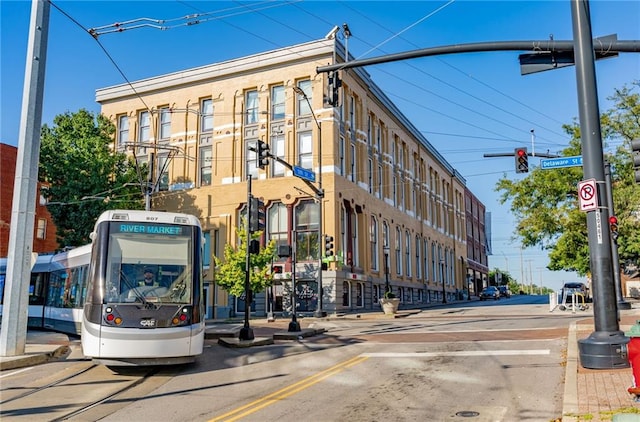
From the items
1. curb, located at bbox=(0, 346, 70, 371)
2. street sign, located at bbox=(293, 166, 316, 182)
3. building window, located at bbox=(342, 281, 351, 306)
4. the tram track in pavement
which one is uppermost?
street sign, located at bbox=(293, 166, 316, 182)

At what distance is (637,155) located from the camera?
34.5ft

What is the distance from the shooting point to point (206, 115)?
4238 centimetres

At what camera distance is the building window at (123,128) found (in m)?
46.2

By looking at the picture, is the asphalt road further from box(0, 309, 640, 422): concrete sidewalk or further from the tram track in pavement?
box(0, 309, 640, 422): concrete sidewalk

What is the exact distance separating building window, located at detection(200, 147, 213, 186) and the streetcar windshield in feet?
99.8

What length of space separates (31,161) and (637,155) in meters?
13.3

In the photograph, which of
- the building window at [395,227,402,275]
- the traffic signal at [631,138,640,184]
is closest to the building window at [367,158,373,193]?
the building window at [395,227,402,275]

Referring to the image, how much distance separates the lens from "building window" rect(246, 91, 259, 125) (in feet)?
133

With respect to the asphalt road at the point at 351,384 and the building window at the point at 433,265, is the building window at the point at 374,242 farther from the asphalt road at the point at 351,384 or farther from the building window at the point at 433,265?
the asphalt road at the point at 351,384

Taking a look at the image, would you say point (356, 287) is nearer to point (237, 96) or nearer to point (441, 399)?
point (237, 96)

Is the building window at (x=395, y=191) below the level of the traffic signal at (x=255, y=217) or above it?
above

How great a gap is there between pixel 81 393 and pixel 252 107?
33.1 meters

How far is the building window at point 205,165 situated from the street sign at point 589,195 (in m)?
34.2

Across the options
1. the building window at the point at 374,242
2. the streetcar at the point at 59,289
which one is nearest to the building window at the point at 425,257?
the building window at the point at 374,242
